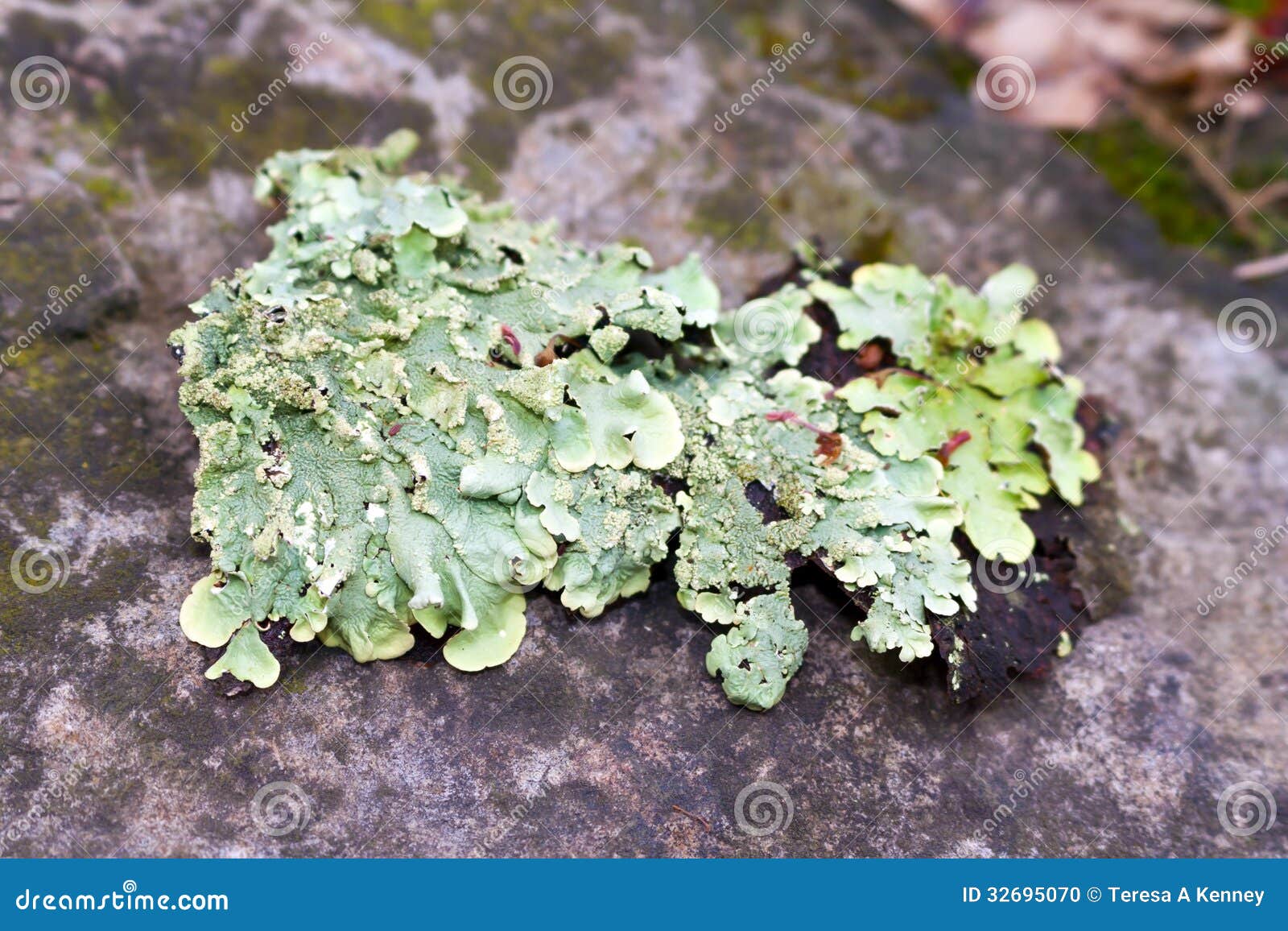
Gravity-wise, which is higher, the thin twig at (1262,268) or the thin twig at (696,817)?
the thin twig at (1262,268)

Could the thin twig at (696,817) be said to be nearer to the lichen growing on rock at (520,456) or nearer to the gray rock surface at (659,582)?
the gray rock surface at (659,582)

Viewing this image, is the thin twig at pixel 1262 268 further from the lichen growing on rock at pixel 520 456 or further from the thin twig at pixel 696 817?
the thin twig at pixel 696 817

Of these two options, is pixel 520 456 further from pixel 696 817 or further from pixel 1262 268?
pixel 1262 268

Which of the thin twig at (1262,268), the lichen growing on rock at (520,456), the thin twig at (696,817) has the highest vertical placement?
the thin twig at (1262,268)

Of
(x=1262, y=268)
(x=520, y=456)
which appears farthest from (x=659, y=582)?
(x=1262, y=268)

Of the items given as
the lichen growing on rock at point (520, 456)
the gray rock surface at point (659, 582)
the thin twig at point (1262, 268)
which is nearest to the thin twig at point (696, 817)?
the gray rock surface at point (659, 582)

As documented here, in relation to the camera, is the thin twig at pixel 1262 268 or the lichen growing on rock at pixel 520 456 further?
the thin twig at pixel 1262 268

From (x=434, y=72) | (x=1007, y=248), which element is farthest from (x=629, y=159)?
(x=1007, y=248)
